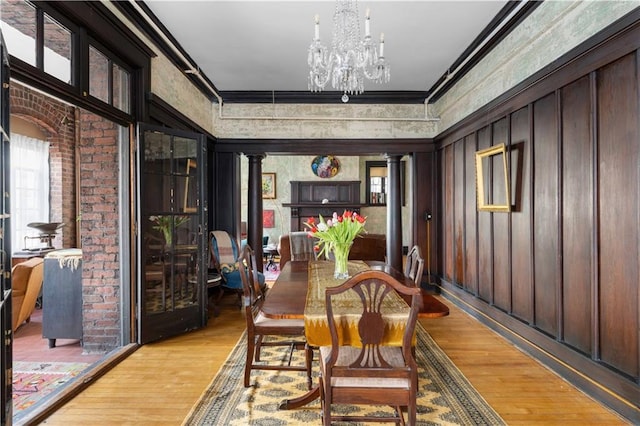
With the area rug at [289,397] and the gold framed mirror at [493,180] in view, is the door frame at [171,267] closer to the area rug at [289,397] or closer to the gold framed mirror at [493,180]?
the area rug at [289,397]

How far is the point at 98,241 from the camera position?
3.33 metres

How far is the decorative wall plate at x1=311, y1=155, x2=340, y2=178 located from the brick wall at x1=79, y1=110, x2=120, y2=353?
738cm

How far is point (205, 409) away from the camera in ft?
7.64

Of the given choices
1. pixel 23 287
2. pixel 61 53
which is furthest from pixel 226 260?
pixel 61 53

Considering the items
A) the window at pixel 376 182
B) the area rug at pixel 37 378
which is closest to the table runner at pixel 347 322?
the area rug at pixel 37 378

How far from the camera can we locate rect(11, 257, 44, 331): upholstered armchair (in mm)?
3516

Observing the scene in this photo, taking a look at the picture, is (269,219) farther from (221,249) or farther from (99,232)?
A: (99,232)

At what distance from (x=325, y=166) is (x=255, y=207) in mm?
4673

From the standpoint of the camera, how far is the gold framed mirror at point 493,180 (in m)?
3.58

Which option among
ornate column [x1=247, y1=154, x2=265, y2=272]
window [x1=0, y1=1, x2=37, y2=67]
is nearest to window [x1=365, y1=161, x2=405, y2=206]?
ornate column [x1=247, y1=154, x2=265, y2=272]

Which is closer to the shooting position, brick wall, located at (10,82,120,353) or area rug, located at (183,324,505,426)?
area rug, located at (183,324,505,426)

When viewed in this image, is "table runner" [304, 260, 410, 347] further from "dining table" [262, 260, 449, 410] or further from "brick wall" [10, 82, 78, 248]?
"brick wall" [10, 82, 78, 248]

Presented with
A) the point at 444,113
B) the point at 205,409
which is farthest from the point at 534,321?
the point at 444,113

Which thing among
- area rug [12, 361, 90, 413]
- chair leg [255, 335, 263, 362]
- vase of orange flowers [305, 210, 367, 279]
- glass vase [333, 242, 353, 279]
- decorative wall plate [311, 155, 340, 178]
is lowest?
area rug [12, 361, 90, 413]
